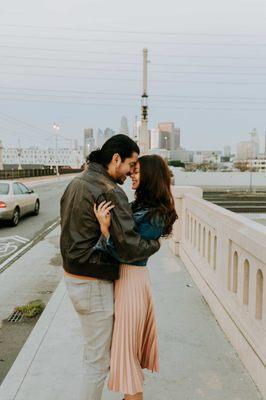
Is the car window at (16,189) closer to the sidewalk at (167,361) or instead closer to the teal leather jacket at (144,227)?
the sidewalk at (167,361)

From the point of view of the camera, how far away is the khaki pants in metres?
2.69

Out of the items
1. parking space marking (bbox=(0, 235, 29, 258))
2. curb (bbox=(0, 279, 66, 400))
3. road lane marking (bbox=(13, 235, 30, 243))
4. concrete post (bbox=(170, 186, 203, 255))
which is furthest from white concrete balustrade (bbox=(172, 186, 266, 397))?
road lane marking (bbox=(13, 235, 30, 243))

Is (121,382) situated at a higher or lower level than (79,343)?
higher

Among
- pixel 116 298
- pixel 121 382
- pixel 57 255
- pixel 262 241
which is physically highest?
pixel 262 241

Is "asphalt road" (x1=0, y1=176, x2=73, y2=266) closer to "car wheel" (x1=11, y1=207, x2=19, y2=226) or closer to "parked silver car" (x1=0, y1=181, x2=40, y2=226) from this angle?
"car wheel" (x1=11, y1=207, x2=19, y2=226)

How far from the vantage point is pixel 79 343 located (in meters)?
4.42

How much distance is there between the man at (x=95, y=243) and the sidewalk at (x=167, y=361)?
849mm

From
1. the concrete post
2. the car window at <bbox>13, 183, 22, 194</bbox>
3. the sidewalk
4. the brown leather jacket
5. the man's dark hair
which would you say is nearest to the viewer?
the brown leather jacket

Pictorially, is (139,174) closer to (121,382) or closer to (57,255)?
(121,382)

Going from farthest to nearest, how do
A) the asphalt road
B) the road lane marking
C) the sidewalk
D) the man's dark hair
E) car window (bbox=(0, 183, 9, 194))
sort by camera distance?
car window (bbox=(0, 183, 9, 194))
the road lane marking
the asphalt road
the sidewalk
the man's dark hair

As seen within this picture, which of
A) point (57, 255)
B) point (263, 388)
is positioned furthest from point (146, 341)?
point (57, 255)

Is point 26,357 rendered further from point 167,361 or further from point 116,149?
point 116,149

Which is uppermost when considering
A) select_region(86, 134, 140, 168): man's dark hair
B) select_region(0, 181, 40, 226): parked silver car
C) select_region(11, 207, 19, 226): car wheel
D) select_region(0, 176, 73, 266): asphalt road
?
select_region(86, 134, 140, 168): man's dark hair

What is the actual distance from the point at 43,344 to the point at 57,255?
5.49 meters
